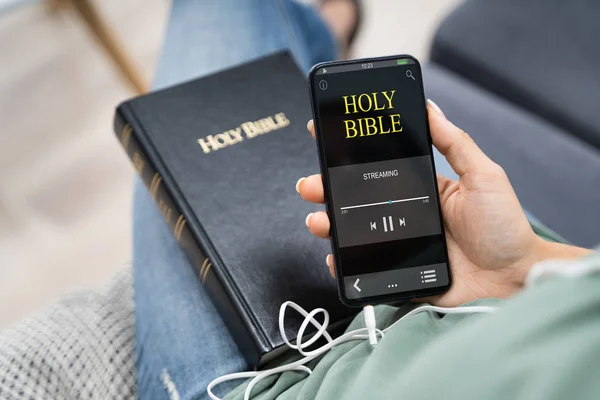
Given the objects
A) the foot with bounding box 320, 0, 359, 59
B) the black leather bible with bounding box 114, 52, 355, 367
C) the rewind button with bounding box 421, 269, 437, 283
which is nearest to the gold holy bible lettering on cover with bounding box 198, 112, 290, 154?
the black leather bible with bounding box 114, 52, 355, 367

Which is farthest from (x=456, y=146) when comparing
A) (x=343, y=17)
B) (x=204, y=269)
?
(x=343, y=17)

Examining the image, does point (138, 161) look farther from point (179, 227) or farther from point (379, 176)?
point (379, 176)

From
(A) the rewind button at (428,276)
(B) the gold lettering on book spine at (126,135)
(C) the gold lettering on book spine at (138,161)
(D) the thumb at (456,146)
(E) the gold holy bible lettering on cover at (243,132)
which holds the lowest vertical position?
(A) the rewind button at (428,276)

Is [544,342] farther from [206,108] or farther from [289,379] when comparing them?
[206,108]

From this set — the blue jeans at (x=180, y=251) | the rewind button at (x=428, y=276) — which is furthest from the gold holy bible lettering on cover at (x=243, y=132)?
the rewind button at (x=428, y=276)

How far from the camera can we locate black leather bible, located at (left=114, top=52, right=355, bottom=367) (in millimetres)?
618

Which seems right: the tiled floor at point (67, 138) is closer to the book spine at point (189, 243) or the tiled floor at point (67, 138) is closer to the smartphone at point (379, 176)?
the book spine at point (189, 243)

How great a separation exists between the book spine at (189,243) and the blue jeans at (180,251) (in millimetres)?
30

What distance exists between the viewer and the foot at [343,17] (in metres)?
1.28

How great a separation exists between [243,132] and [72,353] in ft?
1.06

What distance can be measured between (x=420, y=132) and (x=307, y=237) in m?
0.18

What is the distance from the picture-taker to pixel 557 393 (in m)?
0.31

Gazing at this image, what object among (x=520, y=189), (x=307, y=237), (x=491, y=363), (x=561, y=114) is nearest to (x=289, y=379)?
(x=307, y=237)

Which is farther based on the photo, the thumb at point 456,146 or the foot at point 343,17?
the foot at point 343,17
